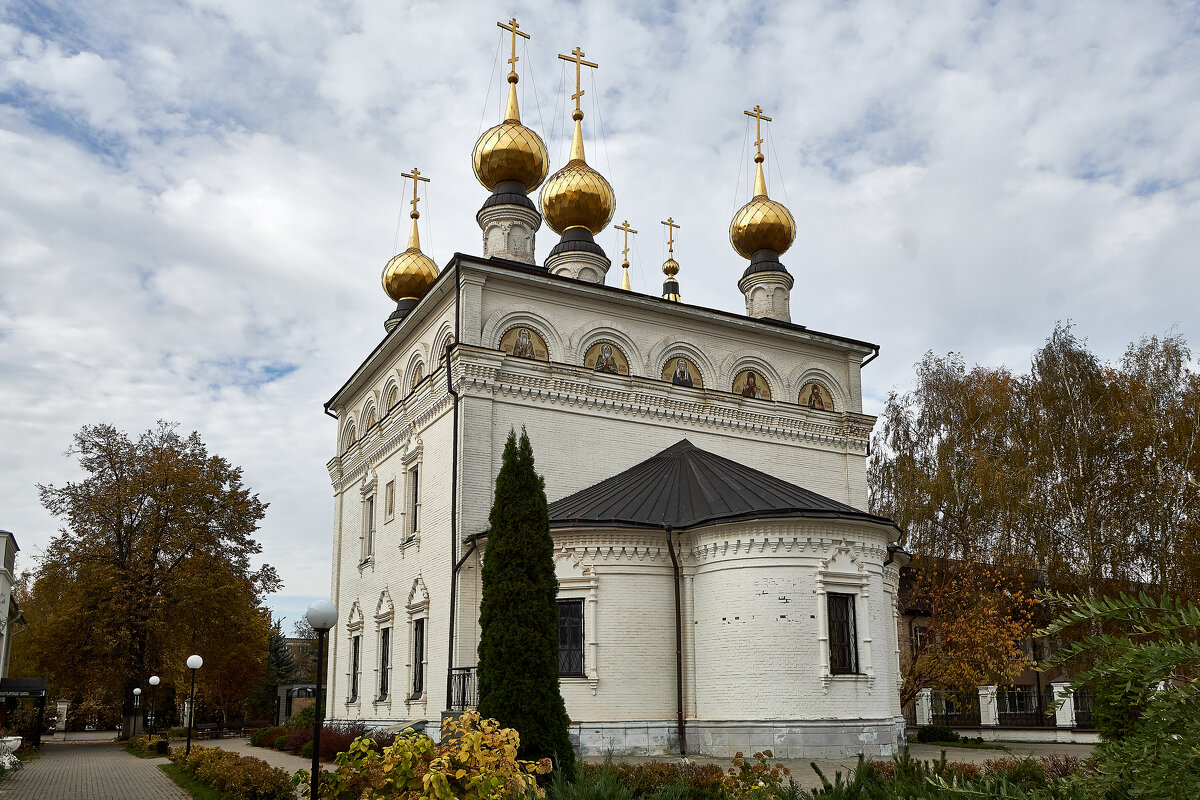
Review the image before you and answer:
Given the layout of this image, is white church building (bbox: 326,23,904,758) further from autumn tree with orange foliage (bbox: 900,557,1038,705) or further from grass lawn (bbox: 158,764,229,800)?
autumn tree with orange foliage (bbox: 900,557,1038,705)

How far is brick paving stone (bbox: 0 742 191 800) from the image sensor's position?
13320 millimetres

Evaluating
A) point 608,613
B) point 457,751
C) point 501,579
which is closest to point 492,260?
point 608,613

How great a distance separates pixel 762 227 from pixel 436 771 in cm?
1679

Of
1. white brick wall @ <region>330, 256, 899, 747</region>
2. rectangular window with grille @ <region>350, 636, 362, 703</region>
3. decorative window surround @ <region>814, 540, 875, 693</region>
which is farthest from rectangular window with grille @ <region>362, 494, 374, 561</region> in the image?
decorative window surround @ <region>814, 540, 875, 693</region>

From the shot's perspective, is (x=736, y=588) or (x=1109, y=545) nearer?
(x=736, y=588)

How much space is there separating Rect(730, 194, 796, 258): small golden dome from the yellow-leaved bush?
52.6 ft

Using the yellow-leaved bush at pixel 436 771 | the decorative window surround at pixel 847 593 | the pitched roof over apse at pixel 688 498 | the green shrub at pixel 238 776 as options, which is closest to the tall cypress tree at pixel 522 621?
the green shrub at pixel 238 776

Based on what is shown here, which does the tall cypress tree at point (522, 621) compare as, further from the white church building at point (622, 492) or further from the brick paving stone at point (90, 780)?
the brick paving stone at point (90, 780)

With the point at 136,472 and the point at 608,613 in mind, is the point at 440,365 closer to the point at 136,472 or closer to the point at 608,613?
the point at 608,613

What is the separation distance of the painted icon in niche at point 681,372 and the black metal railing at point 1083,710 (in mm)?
10090

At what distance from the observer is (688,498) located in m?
16.0

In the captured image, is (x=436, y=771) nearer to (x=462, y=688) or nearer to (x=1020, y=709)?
(x=462, y=688)

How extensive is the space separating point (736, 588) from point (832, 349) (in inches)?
299

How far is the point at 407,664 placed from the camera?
57.2ft
